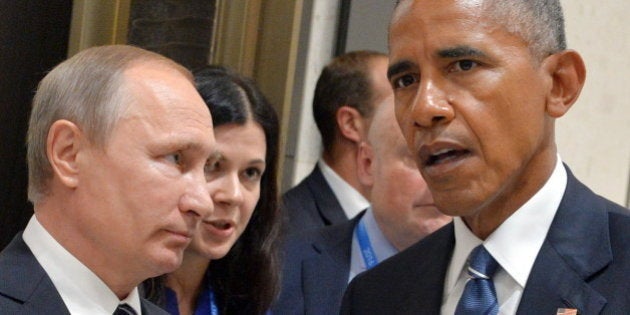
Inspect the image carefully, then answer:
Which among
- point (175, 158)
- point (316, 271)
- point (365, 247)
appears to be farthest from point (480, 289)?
point (365, 247)

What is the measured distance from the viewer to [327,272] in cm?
388

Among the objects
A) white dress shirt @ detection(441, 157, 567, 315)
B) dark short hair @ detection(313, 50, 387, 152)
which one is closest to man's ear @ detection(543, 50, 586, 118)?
white dress shirt @ detection(441, 157, 567, 315)

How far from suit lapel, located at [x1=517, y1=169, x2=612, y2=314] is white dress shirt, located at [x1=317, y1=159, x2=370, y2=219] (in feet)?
6.71

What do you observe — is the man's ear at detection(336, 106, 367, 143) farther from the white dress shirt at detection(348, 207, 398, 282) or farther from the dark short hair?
the white dress shirt at detection(348, 207, 398, 282)

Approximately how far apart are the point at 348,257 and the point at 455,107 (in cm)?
142

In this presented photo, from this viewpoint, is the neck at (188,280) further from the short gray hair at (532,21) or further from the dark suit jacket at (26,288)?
the short gray hair at (532,21)

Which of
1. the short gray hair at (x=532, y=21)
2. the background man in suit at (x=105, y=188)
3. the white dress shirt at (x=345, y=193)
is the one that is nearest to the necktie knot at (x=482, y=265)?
the short gray hair at (x=532, y=21)

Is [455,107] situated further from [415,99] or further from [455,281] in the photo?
[455,281]

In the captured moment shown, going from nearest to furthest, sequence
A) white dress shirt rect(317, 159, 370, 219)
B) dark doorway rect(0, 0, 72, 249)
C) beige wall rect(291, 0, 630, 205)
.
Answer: dark doorway rect(0, 0, 72, 249) → white dress shirt rect(317, 159, 370, 219) → beige wall rect(291, 0, 630, 205)

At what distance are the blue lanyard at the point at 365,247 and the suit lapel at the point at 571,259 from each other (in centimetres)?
131

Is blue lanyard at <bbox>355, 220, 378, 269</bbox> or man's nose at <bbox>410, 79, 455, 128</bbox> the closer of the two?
man's nose at <bbox>410, 79, 455, 128</bbox>

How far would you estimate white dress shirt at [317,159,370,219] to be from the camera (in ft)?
15.6

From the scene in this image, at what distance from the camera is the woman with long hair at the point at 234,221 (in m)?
3.53

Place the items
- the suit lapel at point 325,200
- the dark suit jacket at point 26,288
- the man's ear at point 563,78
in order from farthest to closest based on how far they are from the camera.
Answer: the suit lapel at point 325,200
the man's ear at point 563,78
the dark suit jacket at point 26,288
